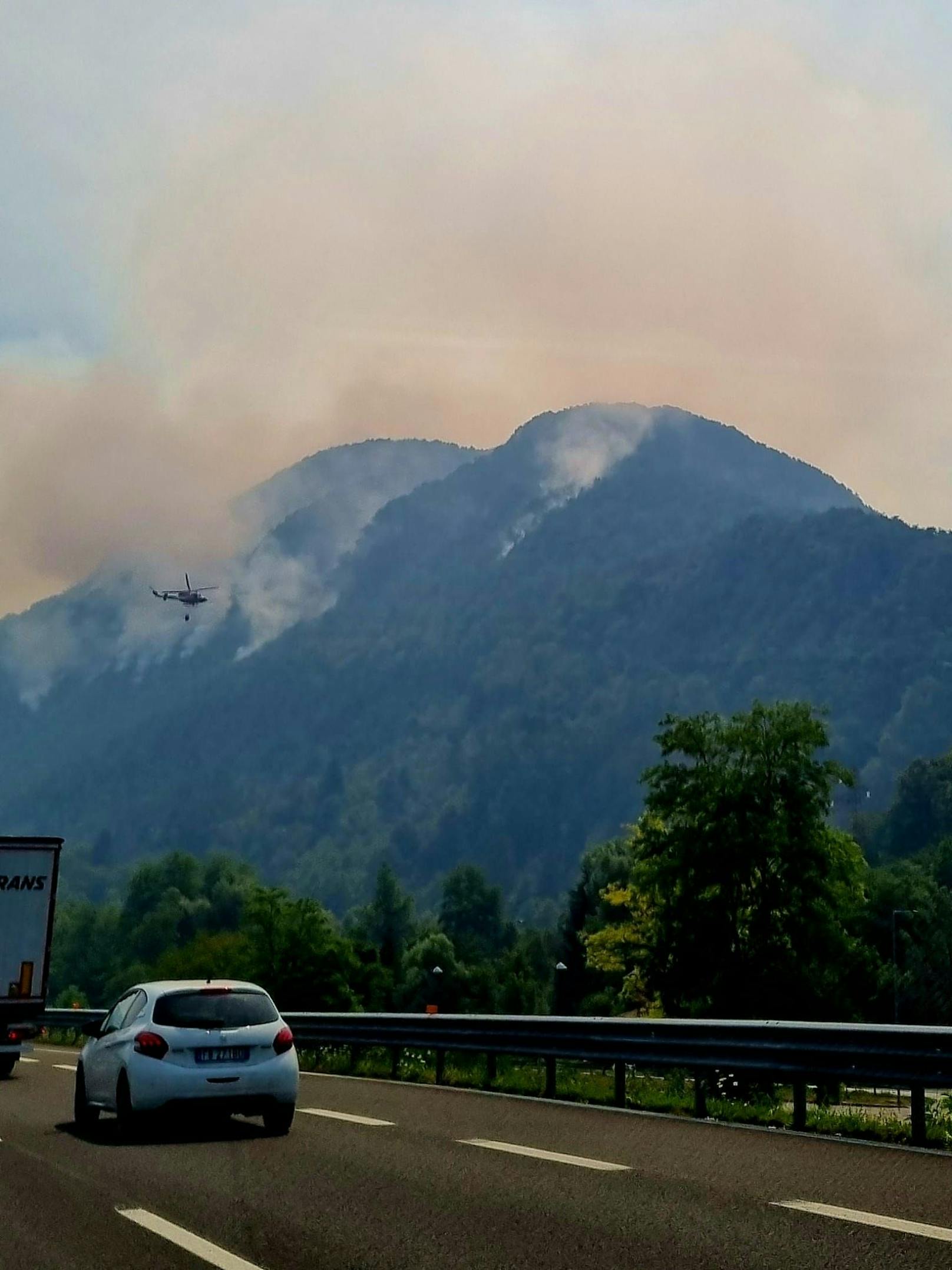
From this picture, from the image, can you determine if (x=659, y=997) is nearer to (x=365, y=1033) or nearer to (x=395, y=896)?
(x=365, y=1033)

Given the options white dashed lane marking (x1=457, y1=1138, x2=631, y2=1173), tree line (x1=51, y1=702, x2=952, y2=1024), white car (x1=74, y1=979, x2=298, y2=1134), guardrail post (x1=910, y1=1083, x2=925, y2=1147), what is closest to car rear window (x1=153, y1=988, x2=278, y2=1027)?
white car (x1=74, y1=979, x2=298, y2=1134)

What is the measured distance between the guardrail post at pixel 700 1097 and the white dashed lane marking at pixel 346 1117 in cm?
295

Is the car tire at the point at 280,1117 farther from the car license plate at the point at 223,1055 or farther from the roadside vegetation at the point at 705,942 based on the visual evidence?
A: the roadside vegetation at the point at 705,942

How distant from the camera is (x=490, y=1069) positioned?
20094 millimetres

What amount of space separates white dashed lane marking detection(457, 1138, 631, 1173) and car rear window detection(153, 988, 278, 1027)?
2501 mm

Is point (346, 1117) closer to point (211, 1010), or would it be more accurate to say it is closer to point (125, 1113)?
point (211, 1010)

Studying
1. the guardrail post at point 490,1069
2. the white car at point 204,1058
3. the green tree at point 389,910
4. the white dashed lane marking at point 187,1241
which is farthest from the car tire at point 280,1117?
the green tree at point 389,910

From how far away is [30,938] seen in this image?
24.9 metres

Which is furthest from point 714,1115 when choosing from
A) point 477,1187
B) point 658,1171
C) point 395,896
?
point 395,896

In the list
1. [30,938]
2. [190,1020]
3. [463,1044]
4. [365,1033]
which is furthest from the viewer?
[30,938]

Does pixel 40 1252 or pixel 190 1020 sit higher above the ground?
pixel 190 1020

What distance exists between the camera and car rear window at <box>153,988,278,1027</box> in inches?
577

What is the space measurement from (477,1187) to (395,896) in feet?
554

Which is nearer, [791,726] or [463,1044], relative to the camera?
[463,1044]
